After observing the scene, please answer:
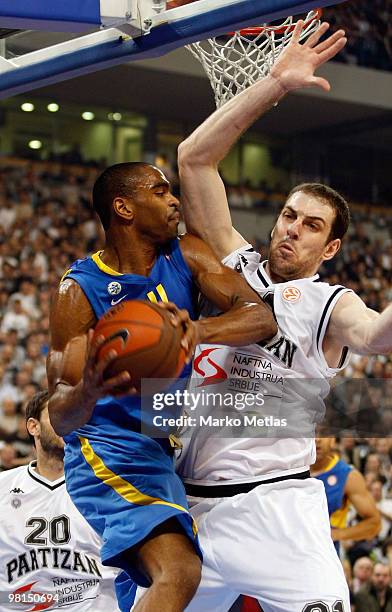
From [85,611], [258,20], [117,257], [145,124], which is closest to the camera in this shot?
[258,20]

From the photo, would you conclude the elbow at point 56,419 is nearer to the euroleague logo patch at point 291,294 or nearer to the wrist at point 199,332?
the wrist at point 199,332

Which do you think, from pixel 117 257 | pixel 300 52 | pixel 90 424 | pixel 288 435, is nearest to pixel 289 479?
pixel 288 435

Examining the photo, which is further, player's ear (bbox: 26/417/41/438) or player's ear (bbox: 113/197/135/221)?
player's ear (bbox: 26/417/41/438)

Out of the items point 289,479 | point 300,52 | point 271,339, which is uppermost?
point 300,52

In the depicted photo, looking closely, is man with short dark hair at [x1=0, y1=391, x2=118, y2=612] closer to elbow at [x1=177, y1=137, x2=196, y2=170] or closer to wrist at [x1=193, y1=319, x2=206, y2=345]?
elbow at [x1=177, y1=137, x2=196, y2=170]

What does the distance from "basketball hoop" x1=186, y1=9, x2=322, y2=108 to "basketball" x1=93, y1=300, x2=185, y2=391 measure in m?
1.50

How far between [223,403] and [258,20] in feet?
4.38

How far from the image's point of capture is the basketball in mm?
2771

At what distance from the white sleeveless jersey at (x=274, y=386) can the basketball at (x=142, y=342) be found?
28.5 inches

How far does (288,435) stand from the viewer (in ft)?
11.6

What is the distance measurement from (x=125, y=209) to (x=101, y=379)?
2.77 feet

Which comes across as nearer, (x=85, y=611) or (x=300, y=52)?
(x=300, y=52)

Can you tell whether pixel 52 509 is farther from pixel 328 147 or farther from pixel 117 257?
pixel 328 147

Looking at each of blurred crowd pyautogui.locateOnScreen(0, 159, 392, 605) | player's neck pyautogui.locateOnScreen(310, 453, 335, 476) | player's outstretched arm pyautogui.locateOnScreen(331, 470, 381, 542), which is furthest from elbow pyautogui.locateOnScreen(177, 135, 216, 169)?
player's outstretched arm pyautogui.locateOnScreen(331, 470, 381, 542)
